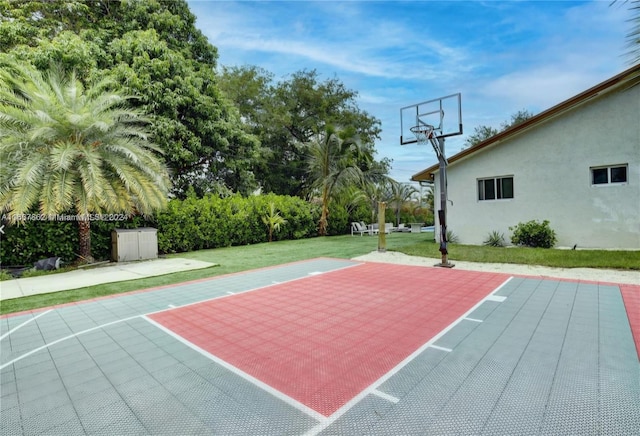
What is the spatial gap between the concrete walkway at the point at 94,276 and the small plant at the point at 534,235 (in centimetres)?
1101

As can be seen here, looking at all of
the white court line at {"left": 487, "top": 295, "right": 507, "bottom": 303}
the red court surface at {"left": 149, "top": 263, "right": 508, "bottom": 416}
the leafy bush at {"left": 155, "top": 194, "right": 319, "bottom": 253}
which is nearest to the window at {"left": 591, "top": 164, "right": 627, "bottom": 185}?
the red court surface at {"left": 149, "top": 263, "right": 508, "bottom": 416}

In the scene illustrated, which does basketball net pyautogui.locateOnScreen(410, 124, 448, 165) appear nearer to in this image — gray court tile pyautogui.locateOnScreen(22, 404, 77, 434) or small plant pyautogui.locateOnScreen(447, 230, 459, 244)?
small plant pyautogui.locateOnScreen(447, 230, 459, 244)

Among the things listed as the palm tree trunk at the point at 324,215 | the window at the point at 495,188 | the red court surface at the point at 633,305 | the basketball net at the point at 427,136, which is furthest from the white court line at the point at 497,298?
the palm tree trunk at the point at 324,215

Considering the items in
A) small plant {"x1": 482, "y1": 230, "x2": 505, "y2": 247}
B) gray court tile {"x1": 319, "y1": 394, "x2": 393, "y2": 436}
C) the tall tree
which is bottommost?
gray court tile {"x1": 319, "y1": 394, "x2": 393, "y2": 436}

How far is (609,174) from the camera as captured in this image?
424 inches

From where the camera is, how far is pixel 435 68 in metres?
15.6

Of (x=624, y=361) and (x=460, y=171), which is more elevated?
(x=460, y=171)

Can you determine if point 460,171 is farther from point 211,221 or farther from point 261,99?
point 261,99

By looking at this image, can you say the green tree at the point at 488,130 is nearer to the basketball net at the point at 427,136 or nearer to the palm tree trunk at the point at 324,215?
the palm tree trunk at the point at 324,215

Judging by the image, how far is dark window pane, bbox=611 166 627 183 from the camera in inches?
415

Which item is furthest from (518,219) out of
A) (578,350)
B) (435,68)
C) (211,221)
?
(211,221)

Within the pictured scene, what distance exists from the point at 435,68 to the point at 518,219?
320 inches

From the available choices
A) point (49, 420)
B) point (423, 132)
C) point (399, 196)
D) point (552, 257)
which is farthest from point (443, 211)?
point (399, 196)

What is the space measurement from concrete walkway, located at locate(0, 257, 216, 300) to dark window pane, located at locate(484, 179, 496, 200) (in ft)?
35.8
